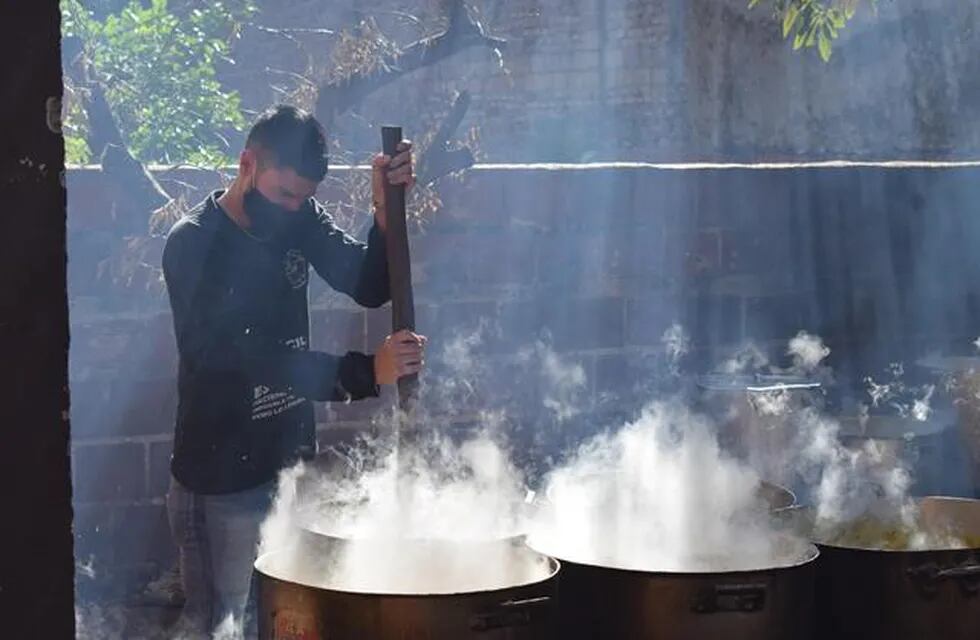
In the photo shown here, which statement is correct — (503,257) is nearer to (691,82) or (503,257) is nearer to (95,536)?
(95,536)

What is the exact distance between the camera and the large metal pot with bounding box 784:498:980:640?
3.45 meters

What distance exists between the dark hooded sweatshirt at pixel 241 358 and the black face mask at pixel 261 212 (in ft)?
0.07

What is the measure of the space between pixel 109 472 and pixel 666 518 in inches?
101

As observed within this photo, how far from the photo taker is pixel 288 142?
4086mm

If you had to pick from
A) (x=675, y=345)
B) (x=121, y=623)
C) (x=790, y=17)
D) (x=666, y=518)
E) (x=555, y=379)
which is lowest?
(x=121, y=623)

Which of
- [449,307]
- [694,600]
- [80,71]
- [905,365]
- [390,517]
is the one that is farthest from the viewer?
[905,365]

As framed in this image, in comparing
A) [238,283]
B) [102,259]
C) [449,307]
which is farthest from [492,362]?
[238,283]

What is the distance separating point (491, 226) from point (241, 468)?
7.02 feet

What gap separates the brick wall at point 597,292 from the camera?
5477 mm

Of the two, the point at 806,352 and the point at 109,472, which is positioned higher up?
the point at 806,352

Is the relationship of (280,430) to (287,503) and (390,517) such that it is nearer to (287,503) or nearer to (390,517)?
(287,503)

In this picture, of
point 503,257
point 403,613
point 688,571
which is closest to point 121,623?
point 503,257

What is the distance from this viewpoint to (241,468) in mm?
4172

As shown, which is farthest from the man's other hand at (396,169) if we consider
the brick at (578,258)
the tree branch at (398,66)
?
the tree branch at (398,66)
